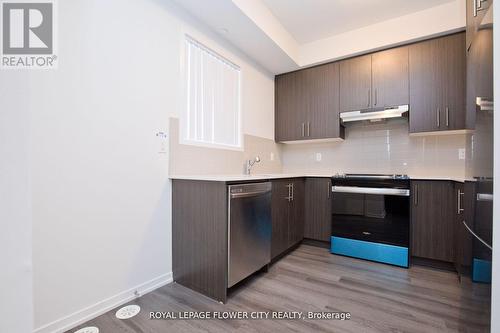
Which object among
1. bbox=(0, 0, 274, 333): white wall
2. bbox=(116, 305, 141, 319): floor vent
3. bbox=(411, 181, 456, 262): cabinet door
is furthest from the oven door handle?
bbox=(116, 305, 141, 319): floor vent

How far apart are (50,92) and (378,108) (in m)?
3.13

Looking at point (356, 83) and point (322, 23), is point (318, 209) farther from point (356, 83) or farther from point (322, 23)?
point (322, 23)

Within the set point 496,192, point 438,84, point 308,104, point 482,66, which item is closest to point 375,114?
point 438,84

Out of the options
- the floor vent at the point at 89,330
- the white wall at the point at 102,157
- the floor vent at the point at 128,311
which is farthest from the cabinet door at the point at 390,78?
the floor vent at the point at 89,330

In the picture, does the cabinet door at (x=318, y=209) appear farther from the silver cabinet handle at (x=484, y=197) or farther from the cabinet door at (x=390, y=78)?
the silver cabinet handle at (x=484, y=197)

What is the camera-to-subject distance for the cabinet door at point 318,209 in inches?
117

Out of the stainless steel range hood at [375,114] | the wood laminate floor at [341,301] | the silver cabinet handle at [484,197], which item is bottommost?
the wood laminate floor at [341,301]

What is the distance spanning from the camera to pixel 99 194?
158 centimetres

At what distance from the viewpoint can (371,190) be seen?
8.46 ft

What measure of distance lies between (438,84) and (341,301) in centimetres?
251

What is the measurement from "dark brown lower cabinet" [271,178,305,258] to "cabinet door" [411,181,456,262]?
3.99 ft

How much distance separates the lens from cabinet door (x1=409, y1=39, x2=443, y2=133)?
8.39 ft

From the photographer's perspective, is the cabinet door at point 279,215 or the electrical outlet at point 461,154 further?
the electrical outlet at point 461,154

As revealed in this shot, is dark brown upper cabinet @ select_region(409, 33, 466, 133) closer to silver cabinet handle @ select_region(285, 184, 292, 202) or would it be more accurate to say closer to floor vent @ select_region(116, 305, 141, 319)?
silver cabinet handle @ select_region(285, 184, 292, 202)
